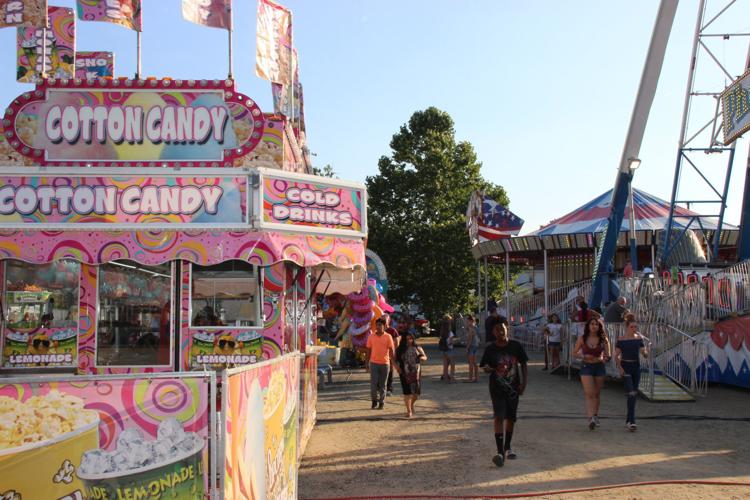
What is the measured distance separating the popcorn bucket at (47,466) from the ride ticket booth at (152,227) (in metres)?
4.41

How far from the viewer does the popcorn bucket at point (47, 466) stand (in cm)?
397

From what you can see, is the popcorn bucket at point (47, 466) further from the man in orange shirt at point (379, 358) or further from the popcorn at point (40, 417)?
the man in orange shirt at point (379, 358)

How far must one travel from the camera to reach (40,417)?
4094 millimetres

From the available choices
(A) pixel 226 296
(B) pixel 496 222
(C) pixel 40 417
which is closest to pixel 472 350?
(A) pixel 226 296

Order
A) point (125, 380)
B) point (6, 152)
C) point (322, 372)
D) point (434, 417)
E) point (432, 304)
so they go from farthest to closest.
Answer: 1. point (432, 304)
2. point (322, 372)
3. point (434, 417)
4. point (6, 152)
5. point (125, 380)

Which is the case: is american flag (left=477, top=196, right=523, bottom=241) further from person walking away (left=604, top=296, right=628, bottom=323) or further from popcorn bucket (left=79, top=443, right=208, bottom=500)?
popcorn bucket (left=79, top=443, right=208, bottom=500)

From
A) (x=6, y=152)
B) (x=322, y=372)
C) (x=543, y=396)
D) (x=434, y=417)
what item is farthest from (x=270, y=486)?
(x=322, y=372)

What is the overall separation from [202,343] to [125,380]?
15.2ft

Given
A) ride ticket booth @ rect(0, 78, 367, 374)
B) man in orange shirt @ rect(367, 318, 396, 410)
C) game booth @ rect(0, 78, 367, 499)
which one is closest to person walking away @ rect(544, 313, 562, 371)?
man in orange shirt @ rect(367, 318, 396, 410)

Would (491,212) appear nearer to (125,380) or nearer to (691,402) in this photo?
(691,402)

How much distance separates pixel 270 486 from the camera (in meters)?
5.18

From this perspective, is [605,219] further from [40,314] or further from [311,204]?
[40,314]

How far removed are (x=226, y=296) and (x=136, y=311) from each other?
1079 mm

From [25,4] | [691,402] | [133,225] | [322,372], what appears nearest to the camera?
[133,225]
